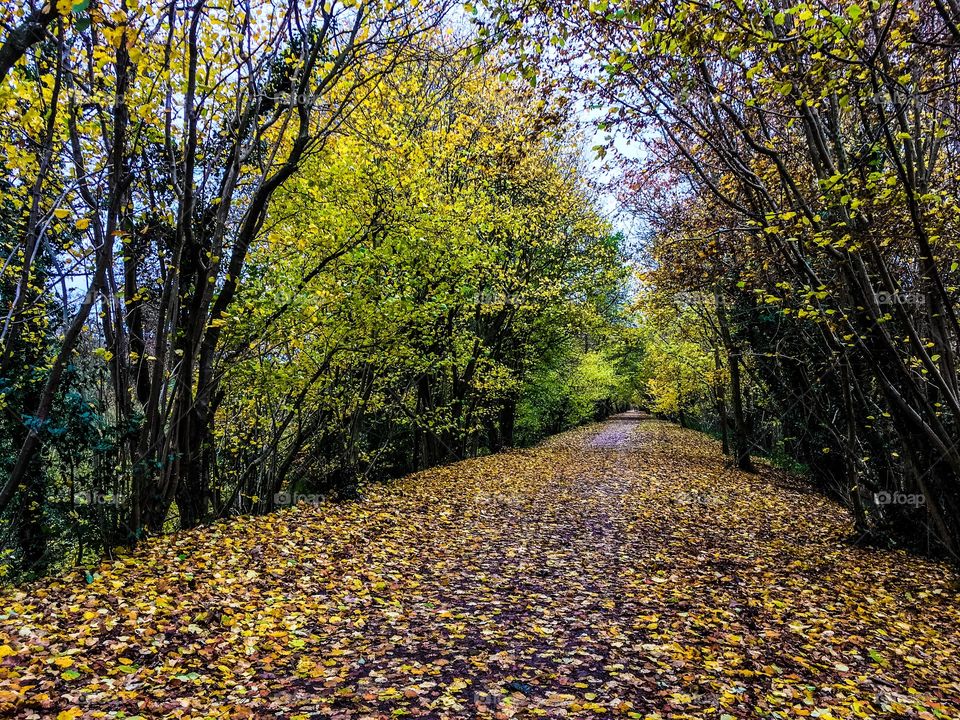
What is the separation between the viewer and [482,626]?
229 inches

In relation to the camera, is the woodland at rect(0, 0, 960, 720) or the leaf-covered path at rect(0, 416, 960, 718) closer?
the leaf-covered path at rect(0, 416, 960, 718)

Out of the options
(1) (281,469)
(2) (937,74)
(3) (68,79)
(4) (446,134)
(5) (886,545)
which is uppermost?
(4) (446,134)

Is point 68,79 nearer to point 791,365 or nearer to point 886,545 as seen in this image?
point 886,545

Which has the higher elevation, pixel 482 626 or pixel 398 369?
pixel 398 369

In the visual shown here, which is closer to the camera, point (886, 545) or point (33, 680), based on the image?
point (33, 680)

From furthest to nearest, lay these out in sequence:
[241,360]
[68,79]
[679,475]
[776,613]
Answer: [679,475] < [241,360] < [776,613] < [68,79]

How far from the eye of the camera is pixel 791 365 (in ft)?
47.5

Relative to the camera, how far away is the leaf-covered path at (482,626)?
4.30 metres

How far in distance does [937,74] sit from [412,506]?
412 inches

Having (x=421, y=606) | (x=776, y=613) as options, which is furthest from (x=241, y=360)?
(x=776, y=613)

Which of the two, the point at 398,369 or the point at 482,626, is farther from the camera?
the point at 398,369

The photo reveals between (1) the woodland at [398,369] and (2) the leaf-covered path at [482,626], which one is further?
(1) the woodland at [398,369]

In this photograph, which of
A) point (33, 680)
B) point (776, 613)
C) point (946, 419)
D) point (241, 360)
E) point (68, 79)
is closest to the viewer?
point (33, 680)

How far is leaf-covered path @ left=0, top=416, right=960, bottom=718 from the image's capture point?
4301 mm
